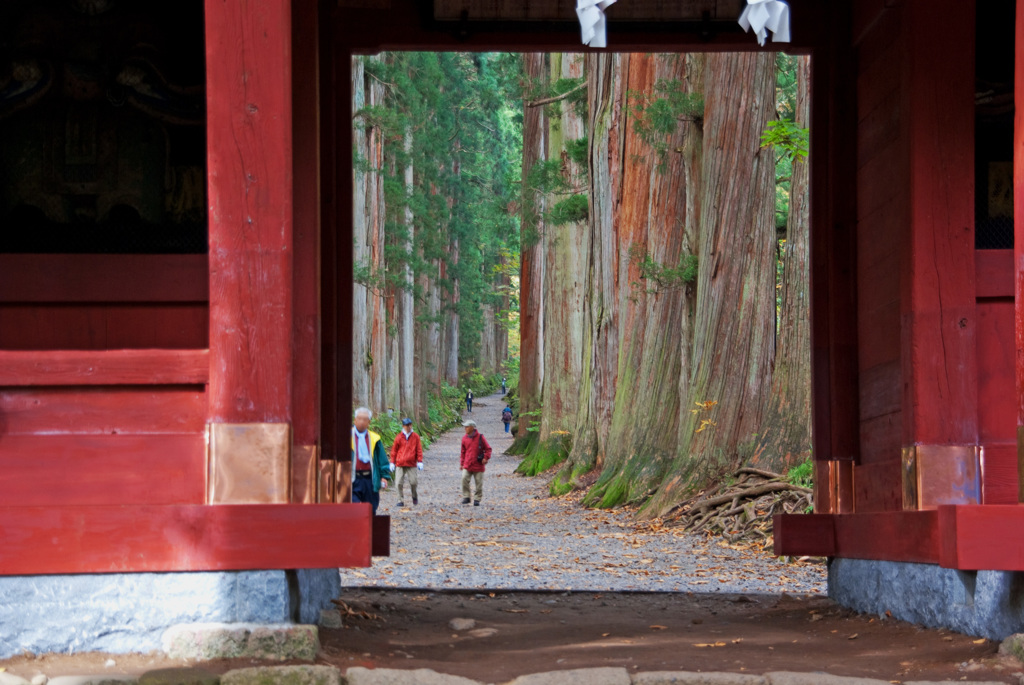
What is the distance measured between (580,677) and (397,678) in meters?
0.73

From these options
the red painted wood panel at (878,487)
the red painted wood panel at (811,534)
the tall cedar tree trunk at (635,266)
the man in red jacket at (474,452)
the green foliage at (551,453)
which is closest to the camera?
the red painted wood panel at (878,487)

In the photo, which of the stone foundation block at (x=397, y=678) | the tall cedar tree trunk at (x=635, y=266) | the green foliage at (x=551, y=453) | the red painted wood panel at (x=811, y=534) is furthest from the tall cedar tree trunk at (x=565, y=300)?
the stone foundation block at (x=397, y=678)

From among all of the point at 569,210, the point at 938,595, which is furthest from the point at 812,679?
the point at 569,210

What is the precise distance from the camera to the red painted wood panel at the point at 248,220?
5.14 m

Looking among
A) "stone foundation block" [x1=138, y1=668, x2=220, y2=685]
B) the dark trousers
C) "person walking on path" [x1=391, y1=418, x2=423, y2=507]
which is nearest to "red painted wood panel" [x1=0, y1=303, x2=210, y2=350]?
"stone foundation block" [x1=138, y1=668, x2=220, y2=685]

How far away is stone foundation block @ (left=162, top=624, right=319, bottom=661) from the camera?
195 inches

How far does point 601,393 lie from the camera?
20.8m

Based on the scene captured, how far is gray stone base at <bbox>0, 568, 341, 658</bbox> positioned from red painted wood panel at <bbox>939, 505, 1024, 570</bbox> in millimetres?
2931

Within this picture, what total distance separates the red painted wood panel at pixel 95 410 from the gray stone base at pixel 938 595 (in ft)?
12.1

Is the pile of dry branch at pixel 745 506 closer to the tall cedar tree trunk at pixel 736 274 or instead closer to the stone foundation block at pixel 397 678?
the tall cedar tree trunk at pixel 736 274

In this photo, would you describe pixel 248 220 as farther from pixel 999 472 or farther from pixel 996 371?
pixel 999 472

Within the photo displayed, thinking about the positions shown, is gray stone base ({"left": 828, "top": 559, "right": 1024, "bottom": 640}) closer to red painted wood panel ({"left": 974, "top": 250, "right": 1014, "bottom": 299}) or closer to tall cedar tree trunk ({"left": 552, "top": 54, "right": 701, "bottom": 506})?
red painted wood panel ({"left": 974, "top": 250, "right": 1014, "bottom": 299})

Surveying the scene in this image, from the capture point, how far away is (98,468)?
17.7 feet

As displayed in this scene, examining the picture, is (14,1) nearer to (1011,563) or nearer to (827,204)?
(827,204)
